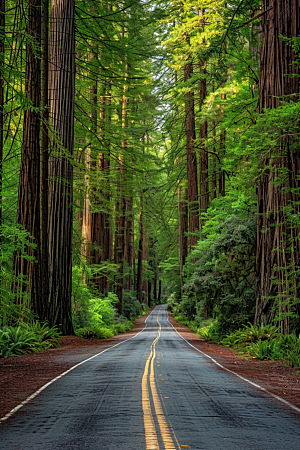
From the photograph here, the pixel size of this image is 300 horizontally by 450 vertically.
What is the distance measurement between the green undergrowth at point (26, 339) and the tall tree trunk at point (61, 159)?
106cm

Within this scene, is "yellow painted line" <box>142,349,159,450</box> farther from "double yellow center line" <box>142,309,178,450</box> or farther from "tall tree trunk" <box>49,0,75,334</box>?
"tall tree trunk" <box>49,0,75,334</box>

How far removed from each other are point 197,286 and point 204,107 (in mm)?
10973

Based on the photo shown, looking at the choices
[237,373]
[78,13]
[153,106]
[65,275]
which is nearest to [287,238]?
[237,373]

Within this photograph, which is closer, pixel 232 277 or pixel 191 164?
pixel 232 277

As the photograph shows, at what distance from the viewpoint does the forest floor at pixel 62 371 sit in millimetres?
8039

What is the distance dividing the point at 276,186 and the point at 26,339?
9.05m

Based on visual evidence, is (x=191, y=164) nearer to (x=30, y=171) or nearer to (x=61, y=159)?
(x=61, y=159)

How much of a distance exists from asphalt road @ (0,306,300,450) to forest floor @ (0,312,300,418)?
41 cm

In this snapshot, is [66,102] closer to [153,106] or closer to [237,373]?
[237,373]

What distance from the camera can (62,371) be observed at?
10273mm

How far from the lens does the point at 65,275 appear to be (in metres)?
16.9

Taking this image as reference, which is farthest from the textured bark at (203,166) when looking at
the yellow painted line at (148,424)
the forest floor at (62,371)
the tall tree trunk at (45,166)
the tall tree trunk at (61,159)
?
the yellow painted line at (148,424)

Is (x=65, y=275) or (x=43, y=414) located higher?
(x=65, y=275)

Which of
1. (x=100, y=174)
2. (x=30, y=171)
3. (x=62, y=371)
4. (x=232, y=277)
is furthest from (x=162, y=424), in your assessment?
(x=100, y=174)
